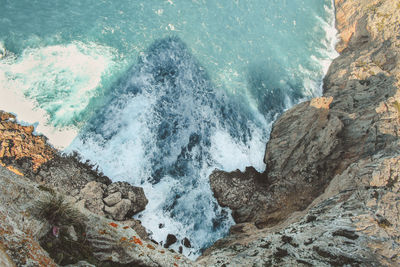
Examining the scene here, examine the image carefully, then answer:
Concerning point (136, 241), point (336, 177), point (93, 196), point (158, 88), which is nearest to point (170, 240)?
point (93, 196)

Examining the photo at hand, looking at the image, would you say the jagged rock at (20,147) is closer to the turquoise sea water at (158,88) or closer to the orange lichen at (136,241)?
the turquoise sea water at (158,88)

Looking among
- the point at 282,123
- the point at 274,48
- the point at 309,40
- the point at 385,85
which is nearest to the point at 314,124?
the point at 282,123

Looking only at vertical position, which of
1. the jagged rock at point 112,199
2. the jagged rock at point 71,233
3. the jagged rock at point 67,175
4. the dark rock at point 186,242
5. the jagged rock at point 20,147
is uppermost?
the jagged rock at point 20,147

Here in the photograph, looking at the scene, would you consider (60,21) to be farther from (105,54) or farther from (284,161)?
(284,161)

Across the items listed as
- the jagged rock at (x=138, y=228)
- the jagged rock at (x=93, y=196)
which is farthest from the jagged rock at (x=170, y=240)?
the jagged rock at (x=93, y=196)

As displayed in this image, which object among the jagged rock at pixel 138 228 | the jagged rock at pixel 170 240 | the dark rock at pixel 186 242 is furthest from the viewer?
the dark rock at pixel 186 242

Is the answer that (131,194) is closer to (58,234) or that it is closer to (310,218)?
(58,234)

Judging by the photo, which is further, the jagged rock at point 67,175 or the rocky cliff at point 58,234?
the jagged rock at point 67,175

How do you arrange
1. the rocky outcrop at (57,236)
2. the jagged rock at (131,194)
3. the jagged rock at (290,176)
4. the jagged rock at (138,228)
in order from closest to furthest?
1. the rocky outcrop at (57,236)
2. the jagged rock at (138,228)
3. the jagged rock at (131,194)
4. the jagged rock at (290,176)
